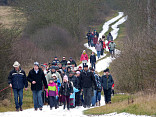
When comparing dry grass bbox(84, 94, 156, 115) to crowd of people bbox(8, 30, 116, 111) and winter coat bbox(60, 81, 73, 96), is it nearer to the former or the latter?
winter coat bbox(60, 81, 73, 96)

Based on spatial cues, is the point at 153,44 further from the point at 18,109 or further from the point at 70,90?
the point at 18,109

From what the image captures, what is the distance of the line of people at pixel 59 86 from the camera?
1385 centimetres

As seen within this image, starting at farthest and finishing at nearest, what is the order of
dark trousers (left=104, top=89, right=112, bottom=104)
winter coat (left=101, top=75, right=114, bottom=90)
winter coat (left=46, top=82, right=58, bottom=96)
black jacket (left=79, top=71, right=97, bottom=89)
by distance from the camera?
dark trousers (left=104, top=89, right=112, bottom=104) < winter coat (left=101, top=75, right=114, bottom=90) < black jacket (left=79, top=71, right=97, bottom=89) < winter coat (left=46, top=82, right=58, bottom=96)

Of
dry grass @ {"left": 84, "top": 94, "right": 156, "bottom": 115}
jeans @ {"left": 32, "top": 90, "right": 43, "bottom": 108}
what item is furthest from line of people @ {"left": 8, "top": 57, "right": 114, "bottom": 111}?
dry grass @ {"left": 84, "top": 94, "right": 156, "bottom": 115}

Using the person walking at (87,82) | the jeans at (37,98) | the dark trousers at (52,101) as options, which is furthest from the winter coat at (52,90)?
the person walking at (87,82)

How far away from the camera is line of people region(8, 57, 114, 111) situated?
13852 millimetres

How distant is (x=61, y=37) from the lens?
39438mm

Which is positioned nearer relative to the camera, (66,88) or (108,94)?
(66,88)

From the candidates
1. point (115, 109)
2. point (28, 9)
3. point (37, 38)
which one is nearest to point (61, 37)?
point (37, 38)

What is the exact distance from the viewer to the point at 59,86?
1612cm

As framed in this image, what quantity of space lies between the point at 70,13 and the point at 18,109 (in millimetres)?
29383

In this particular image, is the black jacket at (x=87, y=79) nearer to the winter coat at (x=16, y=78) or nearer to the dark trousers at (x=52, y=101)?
the dark trousers at (x=52, y=101)

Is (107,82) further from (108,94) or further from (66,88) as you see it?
(66,88)

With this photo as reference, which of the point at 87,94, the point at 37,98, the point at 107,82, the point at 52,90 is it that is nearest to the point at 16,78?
the point at 37,98
